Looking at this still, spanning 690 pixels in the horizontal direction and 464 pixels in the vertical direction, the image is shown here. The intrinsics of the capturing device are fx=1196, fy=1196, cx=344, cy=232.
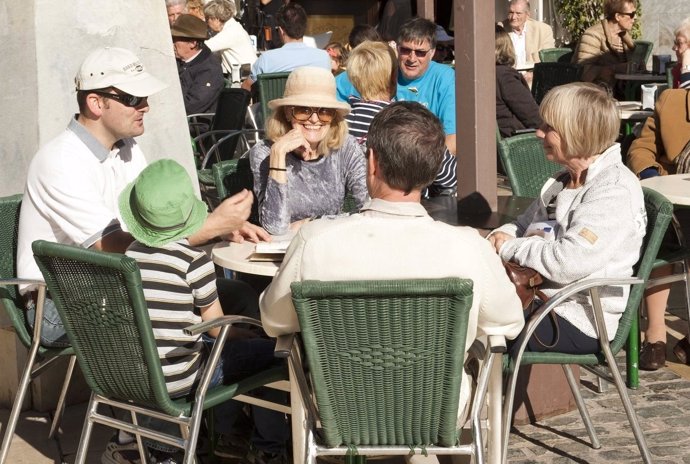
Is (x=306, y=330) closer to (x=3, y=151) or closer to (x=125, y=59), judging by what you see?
(x=125, y=59)

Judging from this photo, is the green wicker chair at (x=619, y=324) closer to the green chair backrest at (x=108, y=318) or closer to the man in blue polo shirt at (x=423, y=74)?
the green chair backrest at (x=108, y=318)

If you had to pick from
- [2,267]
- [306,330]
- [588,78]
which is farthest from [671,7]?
[306,330]

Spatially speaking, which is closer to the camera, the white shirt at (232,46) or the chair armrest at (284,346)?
the chair armrest at (284,346)

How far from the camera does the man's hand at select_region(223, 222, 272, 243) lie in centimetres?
427

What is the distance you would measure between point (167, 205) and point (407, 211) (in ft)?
2.57

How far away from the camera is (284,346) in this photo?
322 cm

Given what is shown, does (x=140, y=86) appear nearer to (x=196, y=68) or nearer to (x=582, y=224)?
(x=582, y=224)

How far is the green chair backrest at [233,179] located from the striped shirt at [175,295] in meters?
1.49

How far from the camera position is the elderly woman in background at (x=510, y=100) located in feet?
28.1

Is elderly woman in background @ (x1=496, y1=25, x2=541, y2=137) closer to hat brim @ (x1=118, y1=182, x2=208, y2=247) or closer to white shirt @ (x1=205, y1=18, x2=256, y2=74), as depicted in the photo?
white shirt @ (x1=205, y1=18, x2=256, y2=74)

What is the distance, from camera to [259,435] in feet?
13.4

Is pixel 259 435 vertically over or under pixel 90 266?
under

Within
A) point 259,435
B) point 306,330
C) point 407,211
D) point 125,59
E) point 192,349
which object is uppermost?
point 125,59

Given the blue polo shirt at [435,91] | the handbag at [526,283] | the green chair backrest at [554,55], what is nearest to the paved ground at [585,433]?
the handbag at [526,283]
